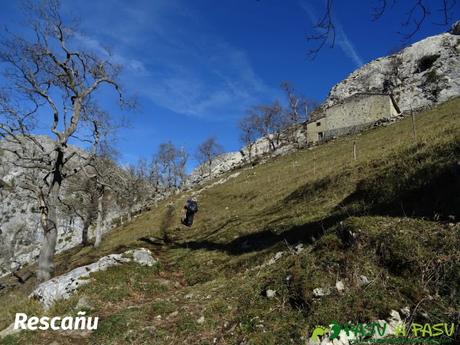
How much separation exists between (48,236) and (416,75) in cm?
8816

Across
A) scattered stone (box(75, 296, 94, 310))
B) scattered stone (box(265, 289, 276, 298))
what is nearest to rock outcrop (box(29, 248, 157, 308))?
scattered stone (box(75, 296, 94, 310))

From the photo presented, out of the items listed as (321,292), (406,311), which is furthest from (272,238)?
(406,311)

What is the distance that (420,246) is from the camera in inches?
227

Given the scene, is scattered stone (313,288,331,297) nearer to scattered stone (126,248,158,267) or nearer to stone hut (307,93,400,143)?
scattered stone (126,248,158,267)

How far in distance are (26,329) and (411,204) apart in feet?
32.2

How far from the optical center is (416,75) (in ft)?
263

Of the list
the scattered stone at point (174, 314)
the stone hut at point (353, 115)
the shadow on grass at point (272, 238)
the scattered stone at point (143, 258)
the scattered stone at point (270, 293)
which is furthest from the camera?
the stone hut at point (353, 115)

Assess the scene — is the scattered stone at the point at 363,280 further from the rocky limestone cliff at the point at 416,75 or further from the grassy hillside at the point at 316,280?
the rocky limestone cliff at the point at 416,75

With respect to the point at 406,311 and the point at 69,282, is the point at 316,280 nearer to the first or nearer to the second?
the point at 406,311

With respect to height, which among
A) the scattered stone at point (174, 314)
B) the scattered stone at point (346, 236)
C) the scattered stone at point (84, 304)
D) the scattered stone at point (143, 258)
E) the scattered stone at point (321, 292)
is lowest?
the scattered stone at point (174, 314)

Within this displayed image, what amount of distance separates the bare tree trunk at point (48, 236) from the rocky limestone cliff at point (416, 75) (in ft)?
194

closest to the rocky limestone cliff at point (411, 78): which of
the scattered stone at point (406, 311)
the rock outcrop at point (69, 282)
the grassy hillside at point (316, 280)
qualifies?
the grassy hillside at point (316, 280)

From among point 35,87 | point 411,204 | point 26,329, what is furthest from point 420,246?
point 35,87

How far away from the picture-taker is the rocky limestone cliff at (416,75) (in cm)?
6462
